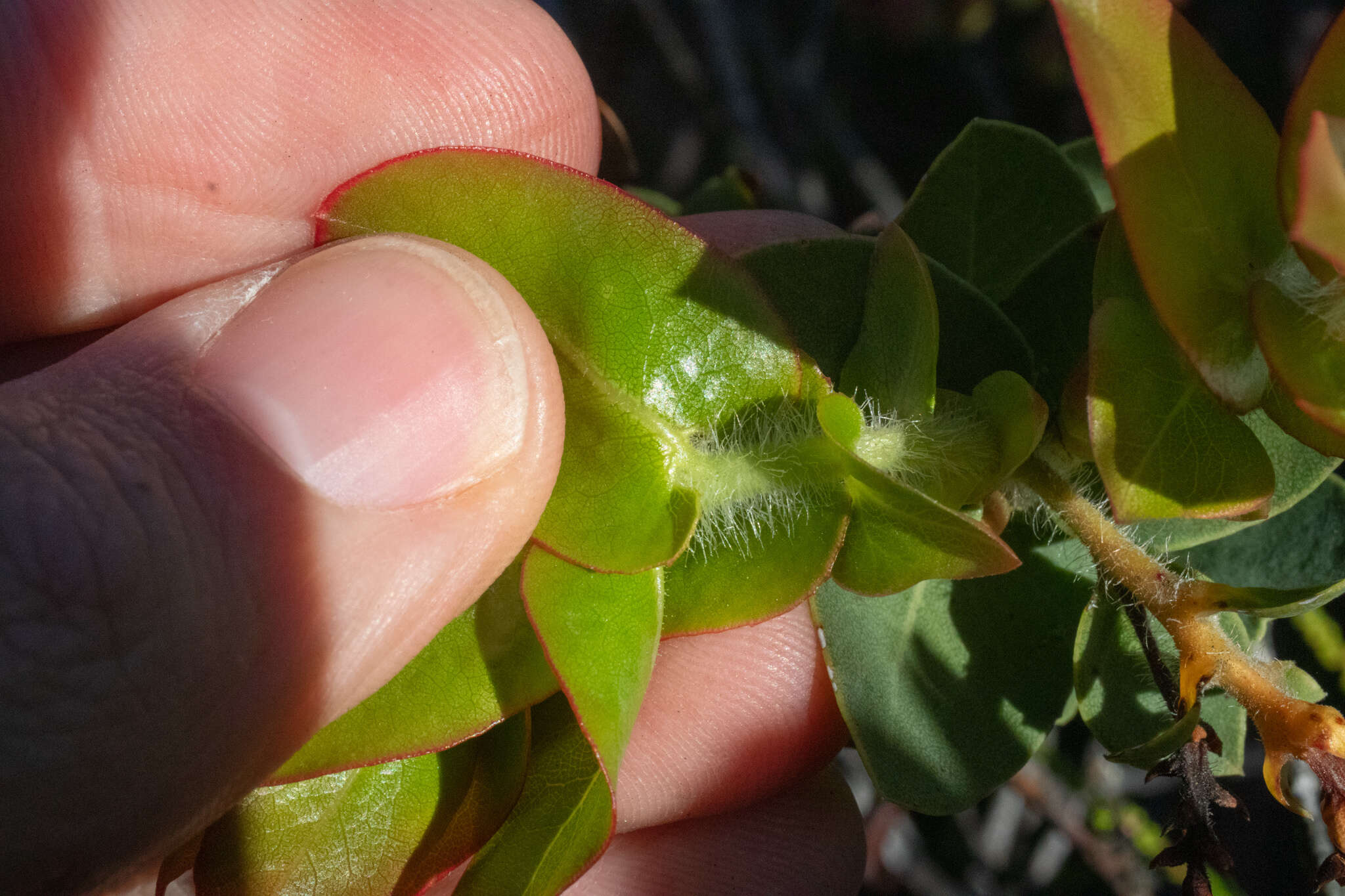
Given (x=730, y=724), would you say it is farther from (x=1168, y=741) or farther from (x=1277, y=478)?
(x=1277, y=478)

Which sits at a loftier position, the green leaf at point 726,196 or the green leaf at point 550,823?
the green leaf at point 726,196

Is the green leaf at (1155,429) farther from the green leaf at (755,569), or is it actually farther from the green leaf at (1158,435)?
the green leaf at (755,569)

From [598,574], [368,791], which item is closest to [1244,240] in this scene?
[598,574]

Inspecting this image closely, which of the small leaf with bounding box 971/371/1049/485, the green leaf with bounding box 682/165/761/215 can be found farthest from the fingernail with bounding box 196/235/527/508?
the green leaf with bounding box 682/165/761/215

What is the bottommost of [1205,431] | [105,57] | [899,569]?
[899,569]

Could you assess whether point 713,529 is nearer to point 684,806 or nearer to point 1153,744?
point 1153,744

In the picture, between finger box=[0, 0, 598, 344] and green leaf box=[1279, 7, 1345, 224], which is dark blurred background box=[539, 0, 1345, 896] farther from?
green leaf box=[1279, 7, 1345, 224]

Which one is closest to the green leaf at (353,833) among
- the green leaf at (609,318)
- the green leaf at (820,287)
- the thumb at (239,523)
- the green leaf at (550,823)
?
the green leaf at (550,823)
